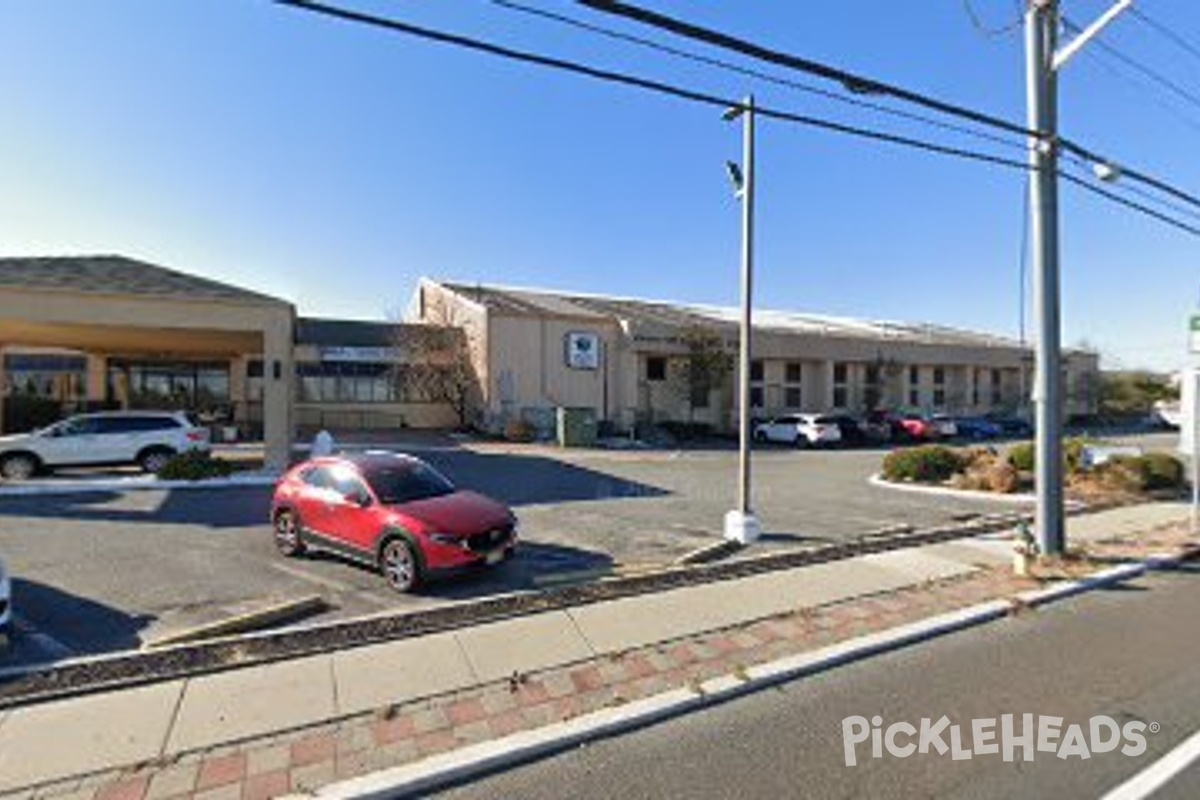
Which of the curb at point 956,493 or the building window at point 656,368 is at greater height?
the building window at point 656,368

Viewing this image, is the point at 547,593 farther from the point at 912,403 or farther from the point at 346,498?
the point at 912,403

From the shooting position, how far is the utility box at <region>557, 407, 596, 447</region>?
1227 inches

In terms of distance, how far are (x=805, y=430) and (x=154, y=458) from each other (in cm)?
2567

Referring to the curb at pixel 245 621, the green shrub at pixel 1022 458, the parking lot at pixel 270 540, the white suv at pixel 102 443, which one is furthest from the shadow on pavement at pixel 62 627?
the green shrub at pixel 1022 458

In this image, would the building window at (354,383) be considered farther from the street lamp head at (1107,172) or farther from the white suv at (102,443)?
the street lamp head at (1107,172)

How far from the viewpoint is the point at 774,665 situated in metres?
6.55

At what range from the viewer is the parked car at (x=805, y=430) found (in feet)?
116

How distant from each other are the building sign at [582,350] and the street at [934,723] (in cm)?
2904

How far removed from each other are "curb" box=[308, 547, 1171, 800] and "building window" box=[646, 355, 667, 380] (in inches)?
1199

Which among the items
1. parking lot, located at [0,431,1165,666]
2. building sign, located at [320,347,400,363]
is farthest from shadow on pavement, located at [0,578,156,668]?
building sign, located at [320,347,400,363]

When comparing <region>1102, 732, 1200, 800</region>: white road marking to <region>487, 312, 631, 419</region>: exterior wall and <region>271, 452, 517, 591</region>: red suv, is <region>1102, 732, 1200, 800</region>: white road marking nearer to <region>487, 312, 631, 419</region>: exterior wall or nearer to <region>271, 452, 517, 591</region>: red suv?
<region>271, 452, 517, 591</region>: red suv

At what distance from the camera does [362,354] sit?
37812 millimetres

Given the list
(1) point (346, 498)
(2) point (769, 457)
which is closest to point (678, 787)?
(1) point (346, 498)

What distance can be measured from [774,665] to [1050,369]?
6.81 meters
